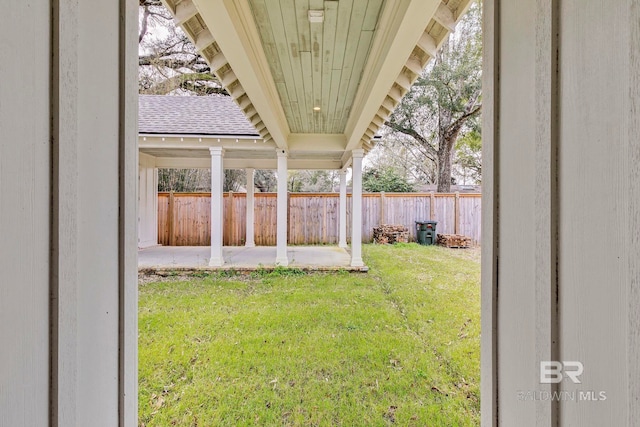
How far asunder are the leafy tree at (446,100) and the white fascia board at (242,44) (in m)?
12.5

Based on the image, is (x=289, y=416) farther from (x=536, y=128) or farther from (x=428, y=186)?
(x=428, y=186)

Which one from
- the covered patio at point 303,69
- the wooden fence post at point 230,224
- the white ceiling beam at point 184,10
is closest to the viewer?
the white ceiling beam at point 184,10

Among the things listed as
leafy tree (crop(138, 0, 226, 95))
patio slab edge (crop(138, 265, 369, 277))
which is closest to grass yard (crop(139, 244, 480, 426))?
patio slab edge (crop(138, 265, 369, 277))

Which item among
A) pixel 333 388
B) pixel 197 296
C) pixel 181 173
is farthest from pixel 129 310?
pixel 181 173

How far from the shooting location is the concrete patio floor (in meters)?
7.02

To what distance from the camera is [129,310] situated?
3.68 feet

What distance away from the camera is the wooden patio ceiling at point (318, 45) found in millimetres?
2297

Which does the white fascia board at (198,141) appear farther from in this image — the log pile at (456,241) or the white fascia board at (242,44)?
the log pile at (456,241)

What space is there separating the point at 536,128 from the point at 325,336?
10.4ft

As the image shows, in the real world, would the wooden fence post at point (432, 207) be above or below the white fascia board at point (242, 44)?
below

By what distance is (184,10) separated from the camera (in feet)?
7.54

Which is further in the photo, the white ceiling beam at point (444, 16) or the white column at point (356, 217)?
the white column at point (356, 217)

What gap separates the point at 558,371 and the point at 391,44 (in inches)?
94.0
